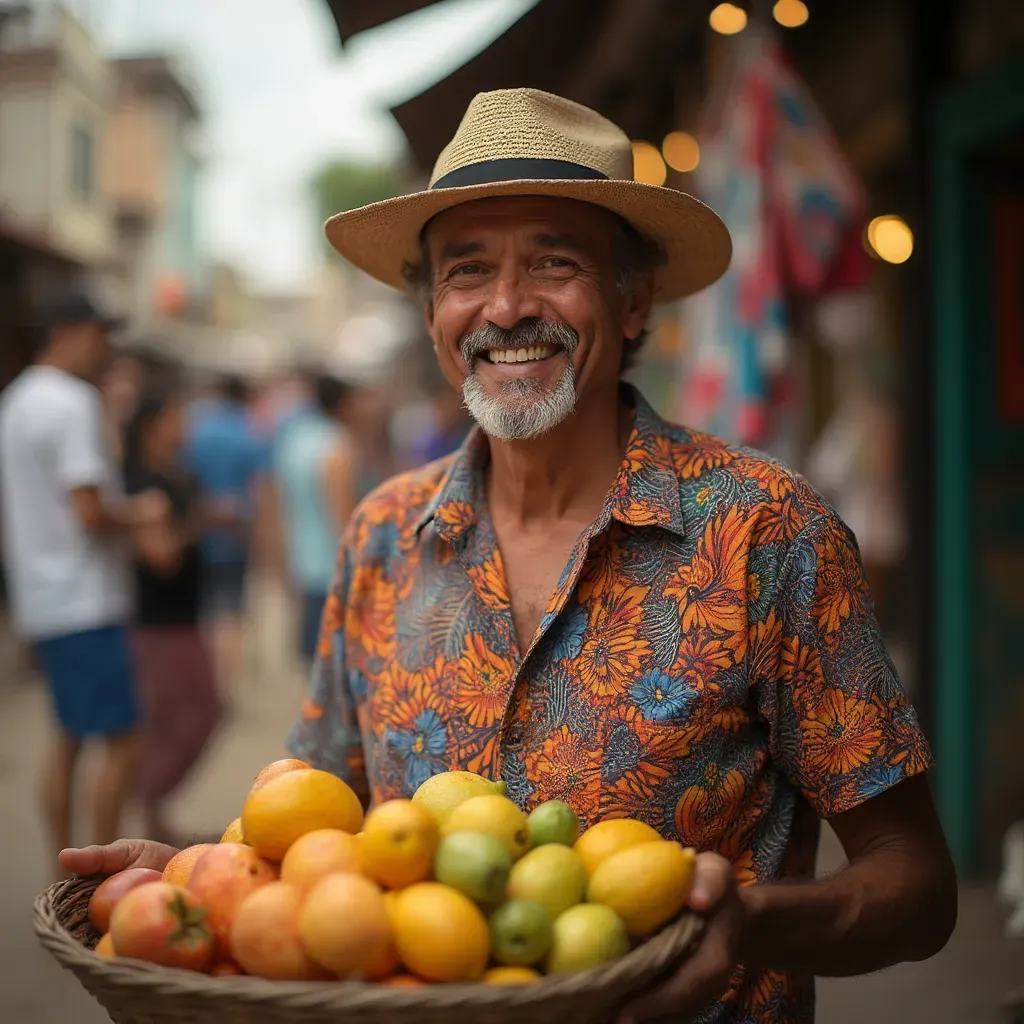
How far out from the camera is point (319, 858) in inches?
57.8

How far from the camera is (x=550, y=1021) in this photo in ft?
4.28

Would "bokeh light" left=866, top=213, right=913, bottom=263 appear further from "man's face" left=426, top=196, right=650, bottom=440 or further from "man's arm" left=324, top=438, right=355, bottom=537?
"man's face" left=426, top=196, right=650, bottom=440

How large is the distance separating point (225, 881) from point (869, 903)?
2.98 feet

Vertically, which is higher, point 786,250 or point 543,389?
point 786,250

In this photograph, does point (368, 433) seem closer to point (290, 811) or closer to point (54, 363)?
point (54, 363)

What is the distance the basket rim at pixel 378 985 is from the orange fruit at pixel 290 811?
0.72 ft

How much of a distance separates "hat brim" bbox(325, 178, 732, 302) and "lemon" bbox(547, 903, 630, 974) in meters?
1.12

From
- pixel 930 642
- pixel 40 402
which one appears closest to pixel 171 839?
pixel 40 402

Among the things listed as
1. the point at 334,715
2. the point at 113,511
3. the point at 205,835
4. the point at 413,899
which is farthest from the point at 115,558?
the point at 413,899

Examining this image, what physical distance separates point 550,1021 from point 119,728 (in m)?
3.79

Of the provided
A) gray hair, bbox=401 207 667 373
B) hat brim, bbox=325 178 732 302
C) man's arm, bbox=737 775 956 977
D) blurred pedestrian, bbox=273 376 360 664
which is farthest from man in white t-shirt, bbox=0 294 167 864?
man's arm, bbox=737 775 956 977

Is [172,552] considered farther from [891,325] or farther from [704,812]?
[891,325]

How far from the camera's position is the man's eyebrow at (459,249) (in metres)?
2.06

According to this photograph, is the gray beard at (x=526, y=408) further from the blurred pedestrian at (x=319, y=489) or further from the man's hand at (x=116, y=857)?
the blurred pedestrian at (x=319, y=489)
